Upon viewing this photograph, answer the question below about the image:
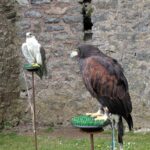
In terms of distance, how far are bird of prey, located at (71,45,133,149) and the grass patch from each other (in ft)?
7.26

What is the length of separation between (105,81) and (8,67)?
409cm

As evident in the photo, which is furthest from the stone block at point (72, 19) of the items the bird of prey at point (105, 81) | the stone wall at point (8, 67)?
the bird of prey at point (105, 81)

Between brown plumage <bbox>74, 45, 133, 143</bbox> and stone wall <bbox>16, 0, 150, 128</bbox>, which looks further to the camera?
stone wall <bbox>16, 0, 150, 128</bbox>

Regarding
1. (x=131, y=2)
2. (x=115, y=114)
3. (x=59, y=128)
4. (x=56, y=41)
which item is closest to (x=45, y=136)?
(x=59, y=128)

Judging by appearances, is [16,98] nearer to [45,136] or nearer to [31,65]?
[45,136]

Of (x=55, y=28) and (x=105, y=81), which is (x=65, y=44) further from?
(x=105, y=81)

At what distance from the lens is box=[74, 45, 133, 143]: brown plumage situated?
500 cm

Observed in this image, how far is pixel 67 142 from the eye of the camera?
25.5 feet

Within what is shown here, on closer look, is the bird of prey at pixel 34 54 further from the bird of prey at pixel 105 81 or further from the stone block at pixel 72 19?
the stone block at pixel 72 19

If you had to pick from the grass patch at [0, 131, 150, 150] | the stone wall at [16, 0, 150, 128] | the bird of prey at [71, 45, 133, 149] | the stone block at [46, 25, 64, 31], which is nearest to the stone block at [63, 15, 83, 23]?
the stone wall at [16, 0, 150, 128]

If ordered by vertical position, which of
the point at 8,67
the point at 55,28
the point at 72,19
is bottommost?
the point at 8,67

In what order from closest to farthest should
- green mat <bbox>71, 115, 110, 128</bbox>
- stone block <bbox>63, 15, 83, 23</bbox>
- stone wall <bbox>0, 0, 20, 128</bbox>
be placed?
green mat <bbox>71, 115, 110, 128</bbox>
stone block <bbox>63, 15, 83, 23</bbox>
stone wall <bbox>0, 0, 20, 128</bbox>

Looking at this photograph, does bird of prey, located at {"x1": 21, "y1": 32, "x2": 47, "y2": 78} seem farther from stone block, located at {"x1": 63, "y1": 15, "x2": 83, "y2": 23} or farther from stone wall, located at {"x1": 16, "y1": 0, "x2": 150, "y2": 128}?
stone block, located at {"x1": 63, "y1": 15, "x2": 83, "y2": 23}

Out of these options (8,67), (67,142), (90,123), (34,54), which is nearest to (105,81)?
(90,123)
